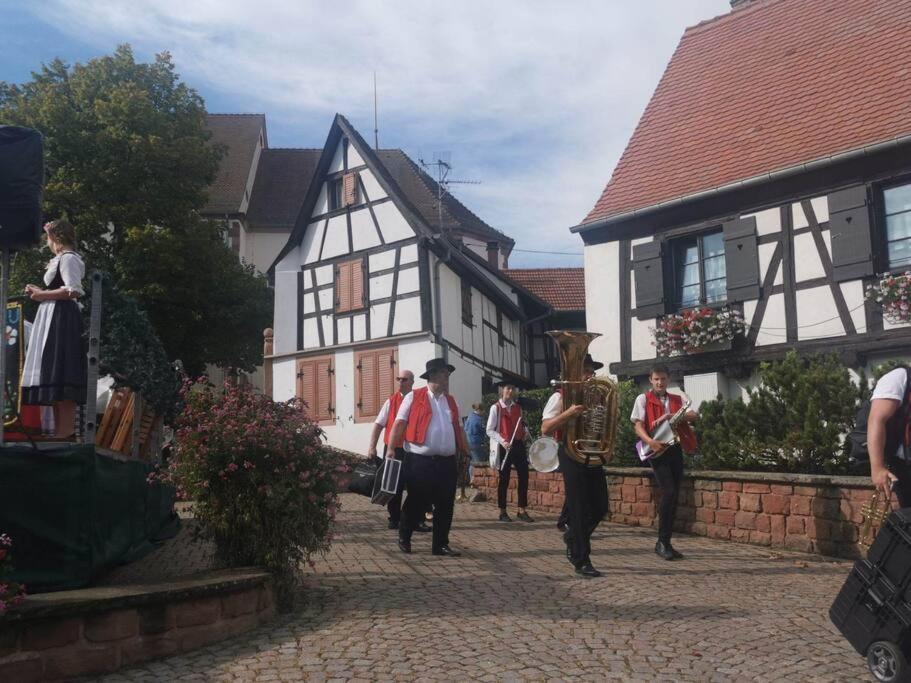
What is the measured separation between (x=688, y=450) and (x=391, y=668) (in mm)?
4647

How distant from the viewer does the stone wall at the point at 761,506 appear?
8.37 metres

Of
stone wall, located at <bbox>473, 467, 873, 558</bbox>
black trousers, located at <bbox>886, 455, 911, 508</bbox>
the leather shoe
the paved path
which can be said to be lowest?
the paved path

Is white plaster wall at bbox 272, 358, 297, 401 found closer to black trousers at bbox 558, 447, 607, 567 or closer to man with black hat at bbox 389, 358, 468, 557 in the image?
man with black hat at bbox 389, 358, 468, 557

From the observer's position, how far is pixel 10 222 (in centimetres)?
552

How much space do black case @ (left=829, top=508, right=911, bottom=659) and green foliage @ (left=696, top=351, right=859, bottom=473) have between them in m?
5.19

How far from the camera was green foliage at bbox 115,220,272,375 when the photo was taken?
24.1m

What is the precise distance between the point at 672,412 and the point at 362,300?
16796 millimetres

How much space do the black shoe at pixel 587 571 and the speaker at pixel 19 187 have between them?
4402 mm

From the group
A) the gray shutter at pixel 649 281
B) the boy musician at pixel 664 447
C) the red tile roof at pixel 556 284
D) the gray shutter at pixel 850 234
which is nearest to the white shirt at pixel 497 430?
the boy musician at pixel 664 447

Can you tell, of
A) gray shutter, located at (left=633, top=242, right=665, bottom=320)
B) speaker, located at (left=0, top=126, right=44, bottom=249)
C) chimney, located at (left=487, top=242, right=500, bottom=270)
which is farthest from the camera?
chimney, located at (left=487, top=242, right=500, bottom=270)

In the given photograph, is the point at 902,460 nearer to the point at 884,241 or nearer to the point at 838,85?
the point at 884,241

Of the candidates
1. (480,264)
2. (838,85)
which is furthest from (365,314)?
(838,85)

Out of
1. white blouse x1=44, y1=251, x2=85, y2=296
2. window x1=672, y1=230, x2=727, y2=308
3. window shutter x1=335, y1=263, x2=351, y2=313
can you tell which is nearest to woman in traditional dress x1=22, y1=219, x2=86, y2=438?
white blouse x1=44, y1=251, x2=85, y2=296

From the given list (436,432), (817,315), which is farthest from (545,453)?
(817,315)
